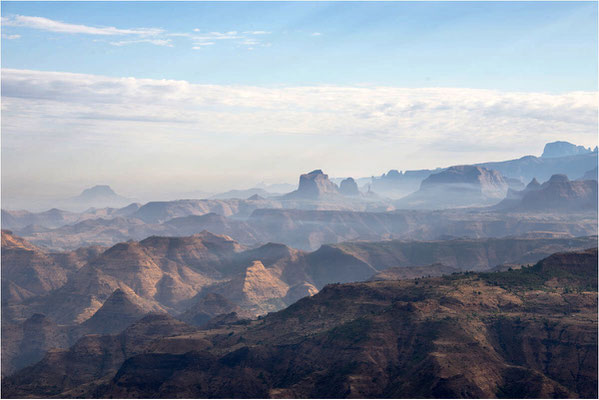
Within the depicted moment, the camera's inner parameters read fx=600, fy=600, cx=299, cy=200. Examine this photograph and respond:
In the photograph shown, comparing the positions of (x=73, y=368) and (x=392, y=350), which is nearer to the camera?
(x=392, y=350)

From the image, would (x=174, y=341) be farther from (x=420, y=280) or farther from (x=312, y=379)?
(x=420, y=280)

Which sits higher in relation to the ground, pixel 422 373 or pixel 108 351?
pixel 422 373

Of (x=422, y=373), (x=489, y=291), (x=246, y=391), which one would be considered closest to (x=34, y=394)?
(x=246, y=391)

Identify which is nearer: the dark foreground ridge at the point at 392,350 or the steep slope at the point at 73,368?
the dark foreground ridge at the point at 392,350

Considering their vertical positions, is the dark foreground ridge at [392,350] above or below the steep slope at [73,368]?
above

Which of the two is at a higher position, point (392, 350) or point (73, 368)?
point (392, 350)

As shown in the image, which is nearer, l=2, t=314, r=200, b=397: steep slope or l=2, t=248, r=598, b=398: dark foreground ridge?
l=2, t=248, r=598, b=398: dark foreground ridge

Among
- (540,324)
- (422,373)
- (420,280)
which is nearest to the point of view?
(422,373)

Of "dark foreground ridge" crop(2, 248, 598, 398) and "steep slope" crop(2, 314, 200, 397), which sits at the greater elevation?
"dark foreground ridge" crop(2, 248, 598, 398)
